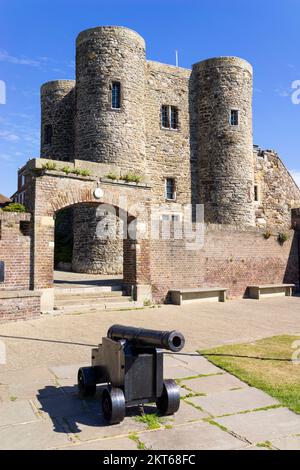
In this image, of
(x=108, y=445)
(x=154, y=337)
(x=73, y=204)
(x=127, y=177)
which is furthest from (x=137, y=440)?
(x=127, y=177)

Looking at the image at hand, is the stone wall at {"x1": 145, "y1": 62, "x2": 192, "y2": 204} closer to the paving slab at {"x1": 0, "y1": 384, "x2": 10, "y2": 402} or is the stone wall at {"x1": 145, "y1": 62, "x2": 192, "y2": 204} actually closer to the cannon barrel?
the paving slab at {"x1": 0, "y1": 384, "x2": 10, "y2": 402}

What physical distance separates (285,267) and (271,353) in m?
12.5

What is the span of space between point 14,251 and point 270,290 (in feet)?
37.4

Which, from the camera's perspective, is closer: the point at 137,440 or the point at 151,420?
the point at 137,440

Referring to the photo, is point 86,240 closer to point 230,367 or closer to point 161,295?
point 161,295

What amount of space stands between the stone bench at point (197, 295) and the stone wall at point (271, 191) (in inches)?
529

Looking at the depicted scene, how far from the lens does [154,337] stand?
4.51 metres

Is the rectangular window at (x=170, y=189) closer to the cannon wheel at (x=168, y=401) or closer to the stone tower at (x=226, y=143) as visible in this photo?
the stone tower at (x=226, y=143)

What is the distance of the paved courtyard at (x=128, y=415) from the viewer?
406 centimetres

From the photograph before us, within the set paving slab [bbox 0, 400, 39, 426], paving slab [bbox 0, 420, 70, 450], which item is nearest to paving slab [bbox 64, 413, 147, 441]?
paving slab [bbox 0, 420, 70, 450]

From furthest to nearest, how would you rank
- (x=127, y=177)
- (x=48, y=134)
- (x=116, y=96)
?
(x=48, y=134) < (x=116, y=96) < (x=127, y=177)

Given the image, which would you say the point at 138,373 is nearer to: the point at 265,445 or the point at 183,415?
the point at 183,415

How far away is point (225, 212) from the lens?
24.4 metres

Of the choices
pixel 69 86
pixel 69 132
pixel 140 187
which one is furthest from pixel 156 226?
pixel 69 86
